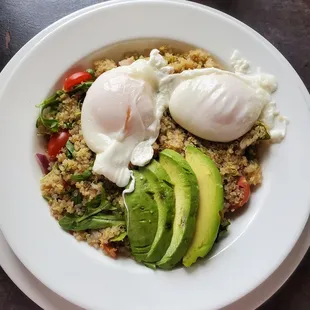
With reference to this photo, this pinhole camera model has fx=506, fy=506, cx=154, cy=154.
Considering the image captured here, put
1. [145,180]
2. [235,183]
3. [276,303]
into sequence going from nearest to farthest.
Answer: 1. [145,180]
2. [235,183]
3. [276,303]

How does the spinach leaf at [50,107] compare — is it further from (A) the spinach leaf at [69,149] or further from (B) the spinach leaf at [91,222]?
(B) the spinach leaf at [91,222]

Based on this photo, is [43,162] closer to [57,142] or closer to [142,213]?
[57,142]

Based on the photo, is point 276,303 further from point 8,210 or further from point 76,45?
point 76,45

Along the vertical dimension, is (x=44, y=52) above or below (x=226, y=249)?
above

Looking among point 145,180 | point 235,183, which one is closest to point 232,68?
point 235,183

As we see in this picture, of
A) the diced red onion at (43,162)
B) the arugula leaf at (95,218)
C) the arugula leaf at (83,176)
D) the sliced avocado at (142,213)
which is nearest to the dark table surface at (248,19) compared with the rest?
the diced red onion at (43,162)

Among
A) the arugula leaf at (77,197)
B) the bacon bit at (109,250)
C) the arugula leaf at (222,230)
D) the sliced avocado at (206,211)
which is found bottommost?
the bacon bit at (109,250)
